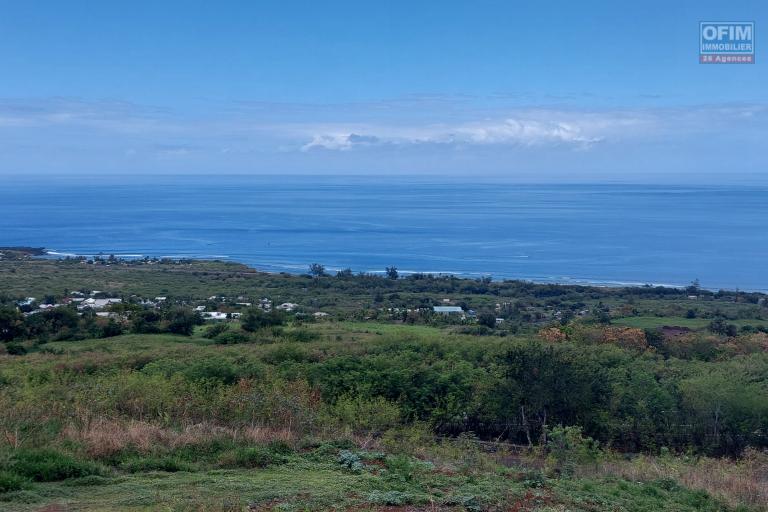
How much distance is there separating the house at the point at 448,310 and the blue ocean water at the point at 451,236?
14334mm

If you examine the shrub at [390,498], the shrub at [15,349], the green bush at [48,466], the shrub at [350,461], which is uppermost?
the green bush at [48,466]

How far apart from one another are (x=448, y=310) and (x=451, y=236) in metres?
38.0

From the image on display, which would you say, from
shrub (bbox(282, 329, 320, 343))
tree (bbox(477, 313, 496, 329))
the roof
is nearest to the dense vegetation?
shrub (bbox(282, 329, 320, 343))

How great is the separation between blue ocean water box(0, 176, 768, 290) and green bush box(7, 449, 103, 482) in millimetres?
46838

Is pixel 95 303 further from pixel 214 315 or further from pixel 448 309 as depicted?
pixel 448 309

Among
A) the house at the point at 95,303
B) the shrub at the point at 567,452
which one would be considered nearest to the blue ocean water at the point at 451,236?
the house at the point at 95,303

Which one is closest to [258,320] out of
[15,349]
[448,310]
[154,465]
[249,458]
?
[15,349]

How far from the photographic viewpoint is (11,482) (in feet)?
21.4

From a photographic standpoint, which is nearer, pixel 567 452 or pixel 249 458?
pixel 249 458

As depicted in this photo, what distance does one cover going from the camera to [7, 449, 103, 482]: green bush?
274 inches

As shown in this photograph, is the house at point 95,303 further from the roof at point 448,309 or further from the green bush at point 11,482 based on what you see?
the green bush at point 11,482

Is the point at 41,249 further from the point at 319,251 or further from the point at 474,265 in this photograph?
the point at 474,265

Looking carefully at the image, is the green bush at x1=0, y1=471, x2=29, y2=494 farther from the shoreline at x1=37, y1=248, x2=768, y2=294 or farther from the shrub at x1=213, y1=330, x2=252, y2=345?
the shoreline at x1=37, y1=248, x2=768, y2=294

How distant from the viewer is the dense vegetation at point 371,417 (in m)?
7.19
